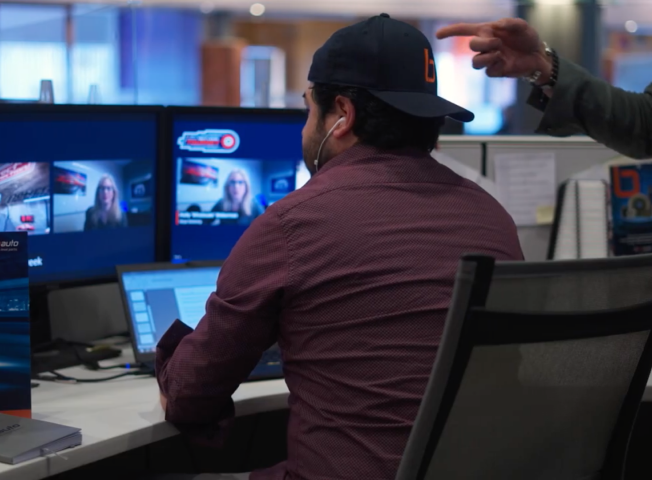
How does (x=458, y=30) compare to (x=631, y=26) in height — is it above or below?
below

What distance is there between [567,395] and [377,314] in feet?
0.87

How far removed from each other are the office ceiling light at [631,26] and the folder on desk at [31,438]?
7.46 m

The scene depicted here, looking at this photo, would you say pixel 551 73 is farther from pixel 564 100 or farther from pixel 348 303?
pixel 348 303

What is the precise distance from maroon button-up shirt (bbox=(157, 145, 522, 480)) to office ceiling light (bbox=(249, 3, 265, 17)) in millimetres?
6524

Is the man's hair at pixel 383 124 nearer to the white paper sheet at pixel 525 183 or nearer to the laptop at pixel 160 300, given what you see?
the laptop at pixel 160 300

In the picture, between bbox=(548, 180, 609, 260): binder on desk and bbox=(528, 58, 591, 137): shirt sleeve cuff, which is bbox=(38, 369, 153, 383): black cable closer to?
bbox=(528, 58, 591, 137): shirt sleeve cuff

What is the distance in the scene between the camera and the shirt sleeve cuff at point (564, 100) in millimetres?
1781

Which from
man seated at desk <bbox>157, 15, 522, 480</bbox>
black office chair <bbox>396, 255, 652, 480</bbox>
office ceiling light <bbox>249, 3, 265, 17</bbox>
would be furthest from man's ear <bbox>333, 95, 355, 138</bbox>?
office ceiling light <bbox>249, 3, 265, 17</bbox>

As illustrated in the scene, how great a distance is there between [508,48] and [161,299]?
0.87 m

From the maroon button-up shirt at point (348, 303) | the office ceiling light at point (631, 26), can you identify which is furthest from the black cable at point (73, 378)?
the office ceiling light at point (631, 26)

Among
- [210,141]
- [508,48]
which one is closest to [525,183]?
Answer: [508,48]

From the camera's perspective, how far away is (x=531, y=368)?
103cm

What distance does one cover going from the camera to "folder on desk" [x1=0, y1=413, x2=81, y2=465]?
3.92 feet

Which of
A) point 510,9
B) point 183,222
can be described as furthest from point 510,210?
point 510,9
